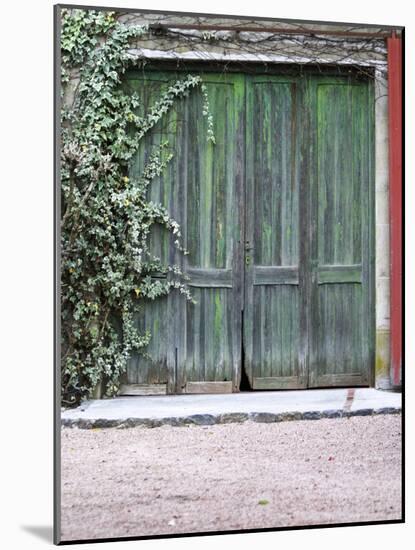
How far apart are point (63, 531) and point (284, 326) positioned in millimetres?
1470

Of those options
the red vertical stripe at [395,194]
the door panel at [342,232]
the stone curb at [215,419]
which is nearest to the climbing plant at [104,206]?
the stone curb at [215,419]

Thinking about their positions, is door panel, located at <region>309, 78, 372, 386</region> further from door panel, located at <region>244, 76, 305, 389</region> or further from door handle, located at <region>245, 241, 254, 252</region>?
door handle, located at <region>245, 241, 254, 252</region>

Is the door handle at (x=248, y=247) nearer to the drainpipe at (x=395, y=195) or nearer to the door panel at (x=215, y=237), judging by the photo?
the door panel at (x=215, y=237)

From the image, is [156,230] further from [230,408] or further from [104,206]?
[230,408]

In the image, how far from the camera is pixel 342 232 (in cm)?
555

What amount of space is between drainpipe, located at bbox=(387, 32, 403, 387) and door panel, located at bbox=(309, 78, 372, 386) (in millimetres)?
119

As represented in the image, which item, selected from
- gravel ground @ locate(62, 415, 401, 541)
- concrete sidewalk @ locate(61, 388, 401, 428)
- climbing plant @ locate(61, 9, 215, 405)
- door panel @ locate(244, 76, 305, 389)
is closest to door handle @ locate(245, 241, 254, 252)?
door panel @ locate(244, 76, 305, 389)

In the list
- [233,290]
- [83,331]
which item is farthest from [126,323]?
[233,290]

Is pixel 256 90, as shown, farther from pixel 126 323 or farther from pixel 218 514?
pixel 218 514

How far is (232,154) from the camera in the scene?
543 cm

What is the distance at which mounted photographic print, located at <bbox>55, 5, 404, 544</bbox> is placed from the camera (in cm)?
517

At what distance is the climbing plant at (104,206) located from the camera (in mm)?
5117

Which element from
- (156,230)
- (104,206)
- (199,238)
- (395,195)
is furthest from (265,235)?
(104,206)

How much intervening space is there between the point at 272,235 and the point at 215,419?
0.96m
